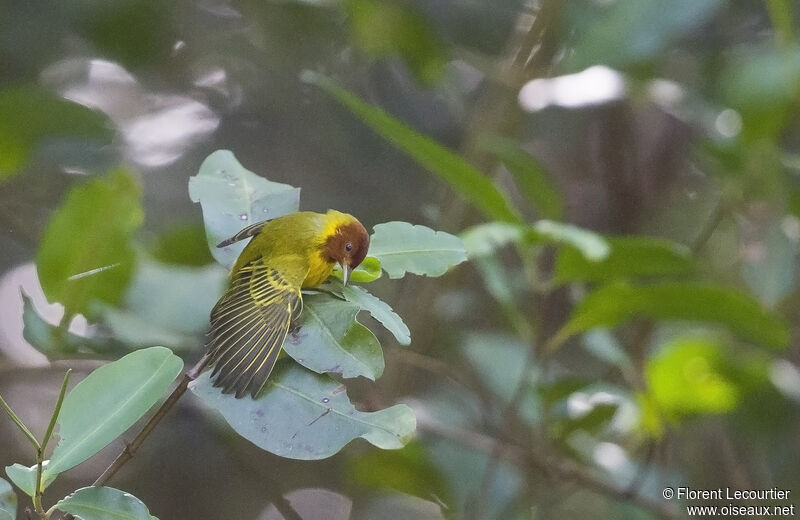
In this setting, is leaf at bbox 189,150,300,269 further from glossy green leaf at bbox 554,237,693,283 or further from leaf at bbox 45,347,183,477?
glossy green leaf at bbox 554,237,693,283

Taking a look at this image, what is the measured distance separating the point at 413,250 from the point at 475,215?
1650mm

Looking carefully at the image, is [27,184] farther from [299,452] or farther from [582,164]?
[299,452]

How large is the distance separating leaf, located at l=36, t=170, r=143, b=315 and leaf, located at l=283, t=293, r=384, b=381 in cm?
71

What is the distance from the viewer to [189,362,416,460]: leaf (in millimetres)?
828

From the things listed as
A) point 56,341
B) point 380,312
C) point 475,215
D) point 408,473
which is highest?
point 380,312

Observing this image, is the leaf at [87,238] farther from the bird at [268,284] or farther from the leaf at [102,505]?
the leaf at [102,505]

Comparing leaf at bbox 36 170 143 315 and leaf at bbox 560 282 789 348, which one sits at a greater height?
leaf at bbox 560 282 789 348

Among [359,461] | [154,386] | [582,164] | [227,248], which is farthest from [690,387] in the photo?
[154,386]

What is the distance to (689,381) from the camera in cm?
197

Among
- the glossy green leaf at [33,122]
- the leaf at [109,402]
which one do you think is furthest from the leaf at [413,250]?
the glossy green leaf at [33,122]

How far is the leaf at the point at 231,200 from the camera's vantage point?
3.44 feet

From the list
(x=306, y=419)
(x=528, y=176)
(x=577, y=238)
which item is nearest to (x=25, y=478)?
(x=306, y=419)

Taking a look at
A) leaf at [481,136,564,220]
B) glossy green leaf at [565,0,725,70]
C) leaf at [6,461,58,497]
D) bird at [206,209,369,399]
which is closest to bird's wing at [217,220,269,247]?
bird at [206,209,369,399]

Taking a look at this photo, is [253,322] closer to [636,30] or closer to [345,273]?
[345,273]
